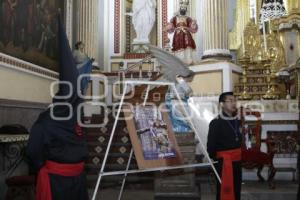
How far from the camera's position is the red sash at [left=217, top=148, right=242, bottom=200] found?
462 centimetres

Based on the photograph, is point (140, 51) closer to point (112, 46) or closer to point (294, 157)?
point (112, 46)

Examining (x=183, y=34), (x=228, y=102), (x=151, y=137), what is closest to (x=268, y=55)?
(x=183, y=34)

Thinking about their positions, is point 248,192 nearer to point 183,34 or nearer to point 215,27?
point 215,27

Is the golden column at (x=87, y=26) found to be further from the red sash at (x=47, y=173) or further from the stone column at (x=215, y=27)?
the red sash at (x=47, y=173)

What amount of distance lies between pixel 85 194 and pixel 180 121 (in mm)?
4479

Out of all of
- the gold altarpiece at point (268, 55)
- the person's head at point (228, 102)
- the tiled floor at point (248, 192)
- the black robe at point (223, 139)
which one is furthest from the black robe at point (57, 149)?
the gold altarpiece at point (268, 55)

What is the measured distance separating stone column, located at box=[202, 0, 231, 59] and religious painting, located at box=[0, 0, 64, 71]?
374 cm

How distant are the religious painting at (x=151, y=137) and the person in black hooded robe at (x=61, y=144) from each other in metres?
0.83

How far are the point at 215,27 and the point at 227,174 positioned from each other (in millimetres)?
6406

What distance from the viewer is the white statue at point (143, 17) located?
12.9m

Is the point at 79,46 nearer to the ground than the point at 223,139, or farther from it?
farther from it

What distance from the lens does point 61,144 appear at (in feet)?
11.5

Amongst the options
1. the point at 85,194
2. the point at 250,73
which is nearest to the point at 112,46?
the point at 250,73

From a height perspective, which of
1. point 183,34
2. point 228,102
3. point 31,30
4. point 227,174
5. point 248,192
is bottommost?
point 248,192
